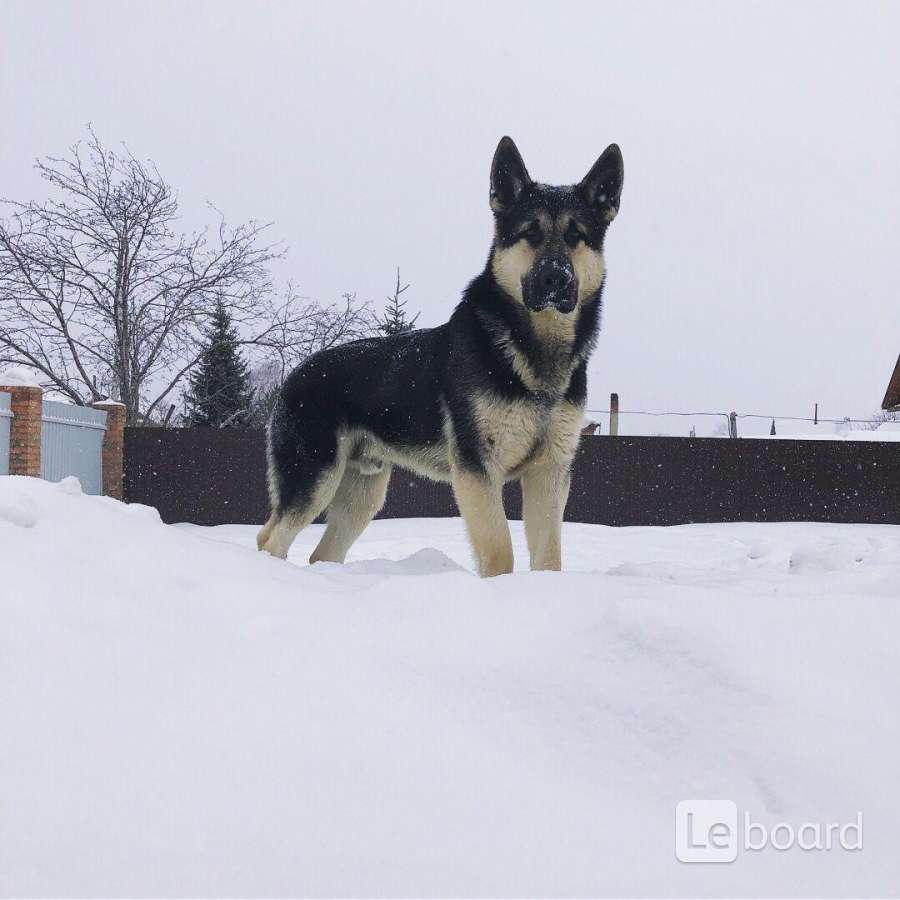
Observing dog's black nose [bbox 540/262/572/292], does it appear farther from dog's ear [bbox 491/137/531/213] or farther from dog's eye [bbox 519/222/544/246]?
dog's ear [bbox 491/137/531/213]

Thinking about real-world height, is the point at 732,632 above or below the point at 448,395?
below

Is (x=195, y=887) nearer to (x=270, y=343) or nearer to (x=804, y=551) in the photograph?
(x=804, y=551)

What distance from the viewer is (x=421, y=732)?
1690 millimetres

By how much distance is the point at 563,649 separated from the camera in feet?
6.24

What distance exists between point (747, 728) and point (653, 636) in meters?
0.28

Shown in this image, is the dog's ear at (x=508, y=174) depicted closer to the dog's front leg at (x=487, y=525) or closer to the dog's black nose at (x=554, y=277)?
the dog's black nose at (x=554, y=277)

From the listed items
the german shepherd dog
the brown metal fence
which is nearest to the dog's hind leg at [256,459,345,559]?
the german shepherd dog

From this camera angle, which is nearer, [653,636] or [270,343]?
[653,636]

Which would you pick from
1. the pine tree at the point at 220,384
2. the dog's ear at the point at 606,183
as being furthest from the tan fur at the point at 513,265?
the pine tree at the point at 220,384

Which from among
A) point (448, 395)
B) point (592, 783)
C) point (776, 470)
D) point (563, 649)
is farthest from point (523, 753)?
point (776, 470)

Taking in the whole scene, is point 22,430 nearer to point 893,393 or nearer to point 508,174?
point 508,174

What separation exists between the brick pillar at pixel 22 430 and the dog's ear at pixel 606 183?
11901mm

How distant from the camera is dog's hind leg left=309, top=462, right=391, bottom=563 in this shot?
5.37m

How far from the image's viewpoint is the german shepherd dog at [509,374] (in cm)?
405
